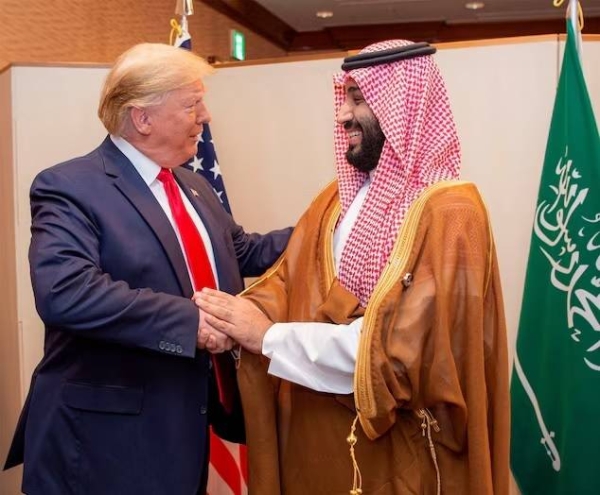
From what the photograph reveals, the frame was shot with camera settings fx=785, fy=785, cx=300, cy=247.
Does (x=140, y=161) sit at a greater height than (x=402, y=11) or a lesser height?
lesser

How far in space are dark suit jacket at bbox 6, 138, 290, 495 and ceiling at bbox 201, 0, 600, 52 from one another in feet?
17.0

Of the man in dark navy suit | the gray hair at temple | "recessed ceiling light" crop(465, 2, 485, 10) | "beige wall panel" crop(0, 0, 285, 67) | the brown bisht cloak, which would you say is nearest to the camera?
the brown bisht cloak

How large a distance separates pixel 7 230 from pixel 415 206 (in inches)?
77.1

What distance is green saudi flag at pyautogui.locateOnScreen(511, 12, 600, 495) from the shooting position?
2758 millimetres

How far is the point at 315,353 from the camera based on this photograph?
6.33 feet

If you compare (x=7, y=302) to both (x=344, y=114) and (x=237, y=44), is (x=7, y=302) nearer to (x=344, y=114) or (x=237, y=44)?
(x=344, y=114)

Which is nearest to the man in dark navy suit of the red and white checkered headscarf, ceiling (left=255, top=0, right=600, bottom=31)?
the red and white checkered headscarf

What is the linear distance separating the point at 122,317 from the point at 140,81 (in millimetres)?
700

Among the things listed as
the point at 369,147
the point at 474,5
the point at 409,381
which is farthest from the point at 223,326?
the point at 474,5

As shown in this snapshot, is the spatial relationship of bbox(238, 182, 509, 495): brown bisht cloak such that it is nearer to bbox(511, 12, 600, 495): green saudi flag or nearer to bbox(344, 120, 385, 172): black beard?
bbox(344, 120, 385, 172): black beard

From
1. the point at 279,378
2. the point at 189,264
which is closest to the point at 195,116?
the point at 189,264

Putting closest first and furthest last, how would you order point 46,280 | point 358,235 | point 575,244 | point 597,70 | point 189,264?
1. point 46,280
2. point 358,235
3. point 189,264
4. point 575,244
5. point 597,70

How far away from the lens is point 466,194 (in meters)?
1.95

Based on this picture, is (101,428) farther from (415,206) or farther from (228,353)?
(415,206)
